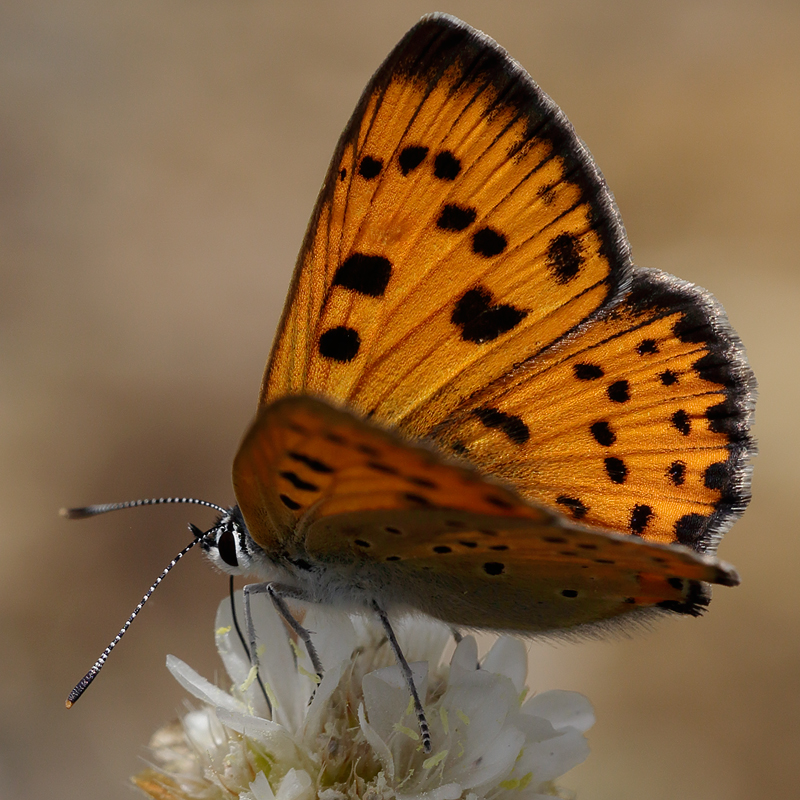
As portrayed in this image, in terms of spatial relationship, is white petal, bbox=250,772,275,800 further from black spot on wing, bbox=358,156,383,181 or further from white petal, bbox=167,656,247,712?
black spot on wing, bbox=358,156,383,181

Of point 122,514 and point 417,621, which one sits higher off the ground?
point 417,621

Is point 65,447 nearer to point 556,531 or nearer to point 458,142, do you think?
point 458,142

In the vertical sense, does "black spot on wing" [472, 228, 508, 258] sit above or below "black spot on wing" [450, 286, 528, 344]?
above

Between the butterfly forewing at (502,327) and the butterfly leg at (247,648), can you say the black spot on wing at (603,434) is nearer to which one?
the butterfly forewing at (502,327)

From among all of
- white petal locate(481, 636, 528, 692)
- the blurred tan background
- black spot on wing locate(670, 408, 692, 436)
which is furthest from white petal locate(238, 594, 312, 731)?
the blurred tan background

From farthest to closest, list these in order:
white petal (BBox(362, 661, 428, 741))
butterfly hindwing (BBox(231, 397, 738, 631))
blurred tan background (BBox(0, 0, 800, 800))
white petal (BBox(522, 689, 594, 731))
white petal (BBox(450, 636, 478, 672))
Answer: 1. blurred tan background (BBox(0, 0, 800, 800))
2. white petal (BBox(522, 689, 594, 731))
3. white petal (BBox(450, 636, 478, 672))
4. white petal (BBox(362, 661, 428, 741))
5. butterfly hindwing (BBox(231, 397, 738, 631))

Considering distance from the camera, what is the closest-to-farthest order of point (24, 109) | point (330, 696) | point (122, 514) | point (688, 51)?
point (330, 696)
point (122, 514)
point (24, 109)
point (688, 51)

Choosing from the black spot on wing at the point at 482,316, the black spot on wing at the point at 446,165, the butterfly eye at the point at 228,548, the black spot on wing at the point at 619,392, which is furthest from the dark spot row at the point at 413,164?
the butterfly eye at the point at 228,548

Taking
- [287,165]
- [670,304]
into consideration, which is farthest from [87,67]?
[670,304]
